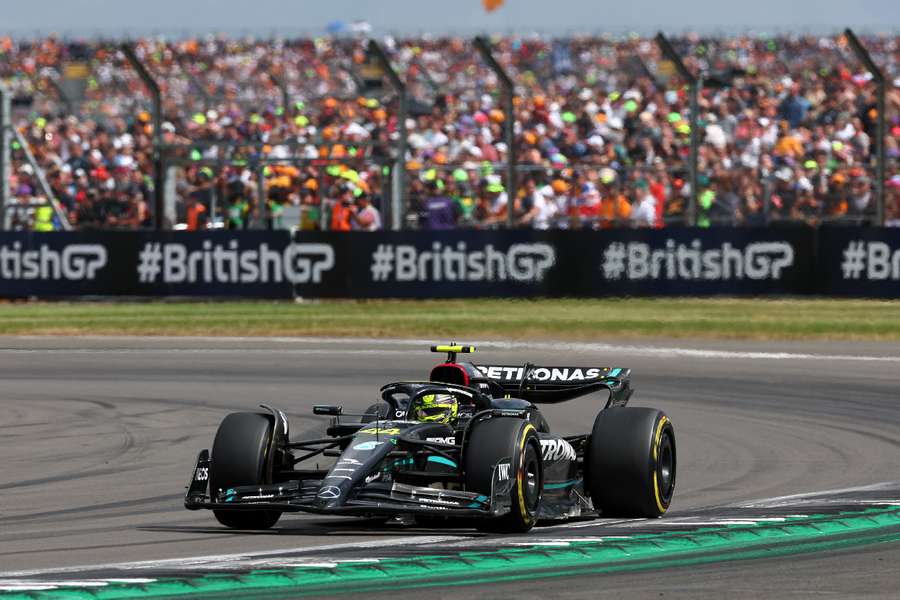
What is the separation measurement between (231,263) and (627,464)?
19231 mm

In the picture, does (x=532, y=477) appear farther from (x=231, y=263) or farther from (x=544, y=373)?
(x=231, y=263)

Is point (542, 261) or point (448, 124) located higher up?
point (448, 124)

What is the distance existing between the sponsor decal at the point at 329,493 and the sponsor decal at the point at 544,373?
2273 millimetres

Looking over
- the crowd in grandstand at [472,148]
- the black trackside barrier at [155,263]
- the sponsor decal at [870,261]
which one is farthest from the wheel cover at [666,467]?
the black trackside barrier at [155,263]

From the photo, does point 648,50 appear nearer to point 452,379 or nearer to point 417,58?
point 417,58

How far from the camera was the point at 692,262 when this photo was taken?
26594 mm

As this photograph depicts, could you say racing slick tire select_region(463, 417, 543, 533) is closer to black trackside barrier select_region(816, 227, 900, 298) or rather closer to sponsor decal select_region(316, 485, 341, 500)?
sponsor decal select_region(316, 485, 341, 500)

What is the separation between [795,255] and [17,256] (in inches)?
475

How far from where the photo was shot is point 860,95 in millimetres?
31312

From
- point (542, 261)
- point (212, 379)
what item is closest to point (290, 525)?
point (212, 379)

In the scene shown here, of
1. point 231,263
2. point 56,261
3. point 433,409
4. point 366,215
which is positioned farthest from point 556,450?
point 56,261

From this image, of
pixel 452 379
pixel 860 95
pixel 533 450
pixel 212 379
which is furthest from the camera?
pixel 860 95

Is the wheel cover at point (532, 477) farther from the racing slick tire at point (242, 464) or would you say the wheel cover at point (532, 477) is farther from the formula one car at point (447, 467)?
the racing slick tire at point (242, 464)

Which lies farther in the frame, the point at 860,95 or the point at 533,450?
the point at 860,95
